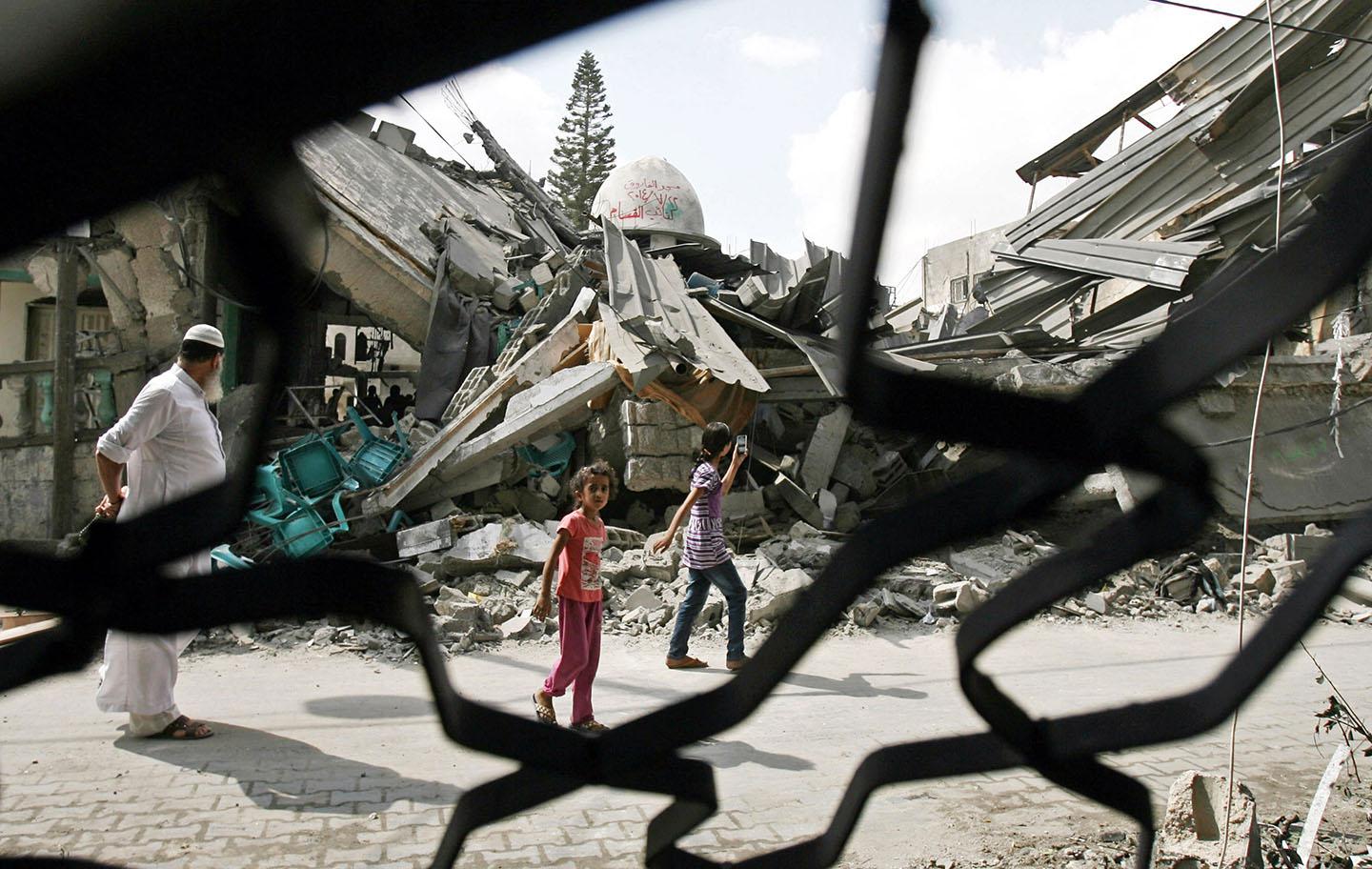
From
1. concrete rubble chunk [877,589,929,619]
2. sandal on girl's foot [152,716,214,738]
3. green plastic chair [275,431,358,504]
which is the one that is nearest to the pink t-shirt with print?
sandal on girl's foot [152,716,214,738]

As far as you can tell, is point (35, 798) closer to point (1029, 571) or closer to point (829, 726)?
point (829, 726)

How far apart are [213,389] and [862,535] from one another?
268 centimetres

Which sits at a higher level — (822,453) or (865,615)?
(822,453)

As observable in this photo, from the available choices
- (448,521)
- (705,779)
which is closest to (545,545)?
(448,521)

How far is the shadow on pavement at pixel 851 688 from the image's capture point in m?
5.48

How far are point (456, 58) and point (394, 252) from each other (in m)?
11.7

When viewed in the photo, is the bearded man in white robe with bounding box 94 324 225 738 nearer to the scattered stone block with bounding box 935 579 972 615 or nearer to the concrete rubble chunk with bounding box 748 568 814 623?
the concrete rubble chunk with bounding box 748 568 814 623

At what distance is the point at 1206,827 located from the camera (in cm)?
336

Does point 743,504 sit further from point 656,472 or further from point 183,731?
point 183,731

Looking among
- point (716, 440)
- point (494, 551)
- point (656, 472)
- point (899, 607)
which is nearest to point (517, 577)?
point (494, 551)

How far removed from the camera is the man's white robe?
3.64m

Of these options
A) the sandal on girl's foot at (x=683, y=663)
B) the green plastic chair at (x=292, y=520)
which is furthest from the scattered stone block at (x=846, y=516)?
the green plastic chair at (x=292, y=520)

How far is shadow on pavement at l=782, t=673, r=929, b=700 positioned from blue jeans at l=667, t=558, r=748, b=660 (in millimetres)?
432

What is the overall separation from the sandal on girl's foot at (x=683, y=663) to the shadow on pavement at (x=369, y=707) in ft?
5.02
